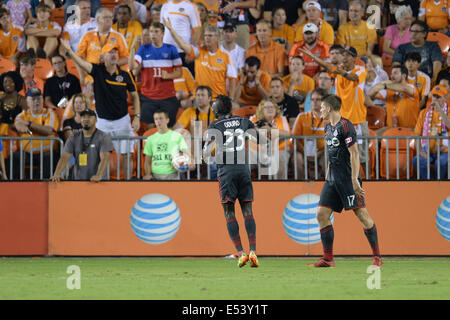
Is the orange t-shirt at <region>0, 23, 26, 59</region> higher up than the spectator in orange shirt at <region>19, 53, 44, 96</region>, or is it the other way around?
the orange t-shirt at <region>0, 23, 26, 59</region>

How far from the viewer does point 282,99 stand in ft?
48.0

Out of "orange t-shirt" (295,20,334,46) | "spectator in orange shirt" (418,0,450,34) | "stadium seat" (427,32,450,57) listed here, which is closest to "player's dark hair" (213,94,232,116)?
"orange t-shirt" (295,20,334,46)

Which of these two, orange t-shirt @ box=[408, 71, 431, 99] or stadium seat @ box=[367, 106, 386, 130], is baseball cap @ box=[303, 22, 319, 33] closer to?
stadium seat @ box=[367, 106, 386, 130]

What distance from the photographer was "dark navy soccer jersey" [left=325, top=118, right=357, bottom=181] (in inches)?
395

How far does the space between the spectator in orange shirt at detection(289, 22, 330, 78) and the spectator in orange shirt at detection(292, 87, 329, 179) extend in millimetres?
2119

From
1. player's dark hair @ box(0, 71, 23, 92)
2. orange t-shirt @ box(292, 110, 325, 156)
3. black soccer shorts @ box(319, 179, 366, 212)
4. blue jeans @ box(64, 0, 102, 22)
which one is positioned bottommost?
black soccer shorts @ box(319, 179, 366, 212)

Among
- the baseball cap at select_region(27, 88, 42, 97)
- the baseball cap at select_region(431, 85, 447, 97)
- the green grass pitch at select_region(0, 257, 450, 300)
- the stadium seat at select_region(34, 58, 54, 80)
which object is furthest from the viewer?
the stadium seat at select_region(34, 58, 54, 80)

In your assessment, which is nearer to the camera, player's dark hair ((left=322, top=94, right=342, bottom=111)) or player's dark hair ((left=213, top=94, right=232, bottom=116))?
player's dark hair ((left=322, top=94, right=342, bottom=111))

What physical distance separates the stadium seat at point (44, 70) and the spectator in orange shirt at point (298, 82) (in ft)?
16.9

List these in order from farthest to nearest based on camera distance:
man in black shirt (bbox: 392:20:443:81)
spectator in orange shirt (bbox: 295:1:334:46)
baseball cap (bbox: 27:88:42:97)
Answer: spectator in orange shirt (bbox: 295:1:334:46) < man in black shirt (bbox: 392:20:443:81) < baseball cap (bbox: 27:88:42:97)

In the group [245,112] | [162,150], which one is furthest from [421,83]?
[162,150]

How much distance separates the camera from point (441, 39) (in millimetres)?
17062

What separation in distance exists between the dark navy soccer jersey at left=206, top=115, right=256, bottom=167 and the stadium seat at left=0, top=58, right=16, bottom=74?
7.46 meters

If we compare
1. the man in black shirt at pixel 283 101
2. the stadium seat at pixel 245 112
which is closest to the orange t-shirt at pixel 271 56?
the man in black shirt at pixel 283 101
